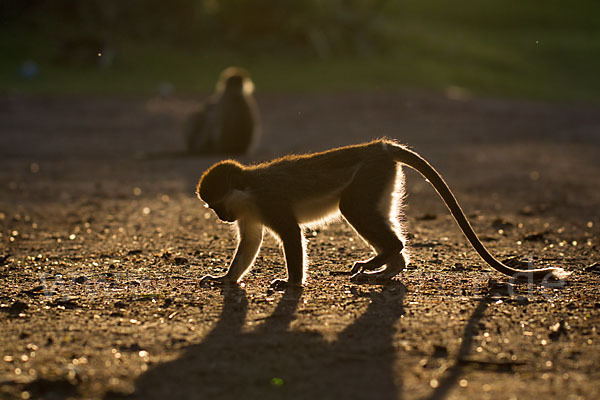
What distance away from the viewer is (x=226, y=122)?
635 inches

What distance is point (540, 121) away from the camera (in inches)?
894

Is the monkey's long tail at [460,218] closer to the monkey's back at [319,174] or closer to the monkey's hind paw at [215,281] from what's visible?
the monkey's back at [319,174]

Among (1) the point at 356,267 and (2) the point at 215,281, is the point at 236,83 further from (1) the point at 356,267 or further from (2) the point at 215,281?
(2) the point at 215,281

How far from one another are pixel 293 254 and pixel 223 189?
0.72 m

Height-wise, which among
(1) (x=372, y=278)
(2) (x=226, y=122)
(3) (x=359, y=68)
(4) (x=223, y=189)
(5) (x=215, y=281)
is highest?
(3) (x=359, y=68)

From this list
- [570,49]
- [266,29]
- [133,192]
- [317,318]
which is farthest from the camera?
[570,49]

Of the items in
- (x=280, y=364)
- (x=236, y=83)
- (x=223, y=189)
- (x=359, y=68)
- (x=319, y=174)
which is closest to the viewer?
(x=280, y=364)

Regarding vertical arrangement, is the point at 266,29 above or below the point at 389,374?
above

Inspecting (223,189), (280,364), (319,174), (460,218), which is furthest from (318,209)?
(280,364)

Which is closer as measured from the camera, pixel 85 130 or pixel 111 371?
pixel 111 371

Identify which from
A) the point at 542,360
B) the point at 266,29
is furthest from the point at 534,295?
the point at 266,29

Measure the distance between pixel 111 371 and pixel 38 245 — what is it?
155 inches

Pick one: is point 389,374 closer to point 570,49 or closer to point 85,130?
point 85,130

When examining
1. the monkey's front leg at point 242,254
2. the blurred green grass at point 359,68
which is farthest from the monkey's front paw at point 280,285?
the blurred green grass at point 359,68
